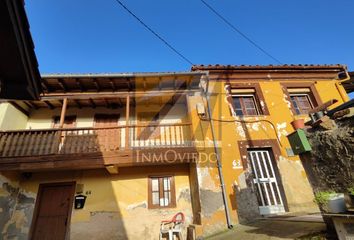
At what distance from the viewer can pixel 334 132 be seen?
3.22 meters

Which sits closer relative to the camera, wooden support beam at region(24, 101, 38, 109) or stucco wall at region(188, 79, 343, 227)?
stucco wall at region(188, 79, 343, 227)

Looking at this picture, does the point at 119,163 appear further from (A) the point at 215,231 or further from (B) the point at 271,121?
(B) the point at 271,121

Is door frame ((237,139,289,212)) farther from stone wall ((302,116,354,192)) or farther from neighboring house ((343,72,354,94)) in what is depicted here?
neighboring house ((343,72,354,94))

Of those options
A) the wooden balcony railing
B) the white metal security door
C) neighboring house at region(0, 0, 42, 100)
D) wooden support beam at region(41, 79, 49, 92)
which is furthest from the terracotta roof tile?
neighboring house at region(0, 0, 42, 100)

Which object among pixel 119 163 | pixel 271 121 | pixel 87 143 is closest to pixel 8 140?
pixel 87 143

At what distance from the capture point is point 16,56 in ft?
9.99

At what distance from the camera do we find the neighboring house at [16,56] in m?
2.68

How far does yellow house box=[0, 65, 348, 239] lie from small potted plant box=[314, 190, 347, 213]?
389cm

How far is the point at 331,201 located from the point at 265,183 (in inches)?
185

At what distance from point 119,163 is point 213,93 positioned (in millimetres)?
4510

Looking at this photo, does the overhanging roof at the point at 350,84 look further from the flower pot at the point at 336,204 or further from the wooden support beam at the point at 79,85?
the wooden support beam at the point at 79,85

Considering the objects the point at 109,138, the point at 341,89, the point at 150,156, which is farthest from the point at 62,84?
the point at 341,89

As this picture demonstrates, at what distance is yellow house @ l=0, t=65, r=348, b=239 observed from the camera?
6.97 metres

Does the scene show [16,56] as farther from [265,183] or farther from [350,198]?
[265,183]
